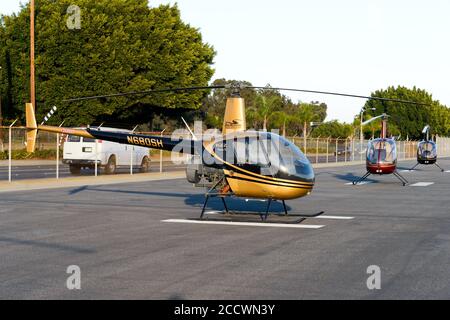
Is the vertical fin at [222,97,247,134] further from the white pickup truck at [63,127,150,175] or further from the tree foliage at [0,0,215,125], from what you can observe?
the tree foliage at [0,0,215,125]

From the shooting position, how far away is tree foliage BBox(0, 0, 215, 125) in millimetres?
59312

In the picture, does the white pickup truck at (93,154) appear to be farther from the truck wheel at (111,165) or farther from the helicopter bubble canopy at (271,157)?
the helicopter bubble canopy at (271,157)

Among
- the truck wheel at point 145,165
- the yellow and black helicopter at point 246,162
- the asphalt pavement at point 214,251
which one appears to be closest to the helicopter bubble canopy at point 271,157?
the yellow and black helicopter at point 246,162

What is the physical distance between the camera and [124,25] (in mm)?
62156

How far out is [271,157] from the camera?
49.9 feet

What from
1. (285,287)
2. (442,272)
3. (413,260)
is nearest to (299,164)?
(413,260)

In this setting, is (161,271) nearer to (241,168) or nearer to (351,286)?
(351,286)

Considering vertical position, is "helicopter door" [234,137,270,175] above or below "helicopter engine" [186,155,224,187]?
above

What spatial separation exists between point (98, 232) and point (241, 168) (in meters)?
3.70

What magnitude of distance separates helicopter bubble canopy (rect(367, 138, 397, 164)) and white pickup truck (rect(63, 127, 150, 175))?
456 inches

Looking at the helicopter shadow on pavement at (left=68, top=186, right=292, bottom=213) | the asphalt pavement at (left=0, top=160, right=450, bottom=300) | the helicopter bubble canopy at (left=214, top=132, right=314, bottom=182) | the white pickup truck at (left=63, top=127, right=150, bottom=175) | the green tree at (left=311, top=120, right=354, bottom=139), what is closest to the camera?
the asphalt pavement at (left=0, top=160, right=450, bottom=300)

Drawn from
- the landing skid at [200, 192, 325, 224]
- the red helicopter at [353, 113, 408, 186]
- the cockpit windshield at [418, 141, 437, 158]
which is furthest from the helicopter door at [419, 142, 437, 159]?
the landing skid at [200, 192, 325, 224]

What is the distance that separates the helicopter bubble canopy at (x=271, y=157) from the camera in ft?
49.4

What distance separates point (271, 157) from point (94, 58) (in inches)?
1826
